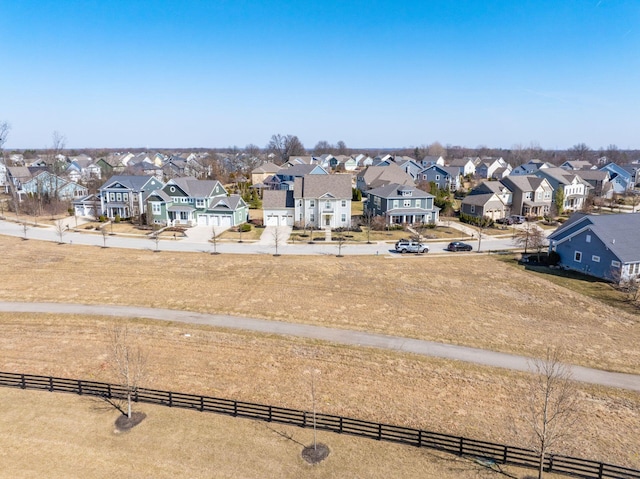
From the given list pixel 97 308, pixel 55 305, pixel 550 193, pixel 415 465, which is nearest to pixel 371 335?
pixel 415 465

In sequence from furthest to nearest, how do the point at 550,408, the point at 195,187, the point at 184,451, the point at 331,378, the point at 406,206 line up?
the point at 195,187
the point at 406,206
the point at 331,378
the point at 550,408
the point at 184,451

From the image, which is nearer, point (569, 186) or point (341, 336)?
point (341, 336)

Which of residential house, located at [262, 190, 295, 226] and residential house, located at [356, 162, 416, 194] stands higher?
residential house, located at [356, 162, 416, 194]

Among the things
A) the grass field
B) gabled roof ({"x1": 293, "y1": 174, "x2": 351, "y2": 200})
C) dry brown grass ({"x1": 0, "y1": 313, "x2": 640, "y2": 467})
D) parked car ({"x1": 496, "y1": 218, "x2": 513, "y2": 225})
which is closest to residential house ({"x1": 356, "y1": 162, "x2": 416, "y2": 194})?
gabled roof ({"x1": 293, "y1": 174, "x2": 351, "y2": 200})

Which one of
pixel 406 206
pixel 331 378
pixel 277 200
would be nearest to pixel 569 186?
pixel 406 206

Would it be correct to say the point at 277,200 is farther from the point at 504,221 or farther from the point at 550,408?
the point at 550,408

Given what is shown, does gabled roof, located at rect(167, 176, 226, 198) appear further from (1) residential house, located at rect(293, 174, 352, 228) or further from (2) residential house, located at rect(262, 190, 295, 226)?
(1) residential house, located at rect(293, 174, 352, 228)
